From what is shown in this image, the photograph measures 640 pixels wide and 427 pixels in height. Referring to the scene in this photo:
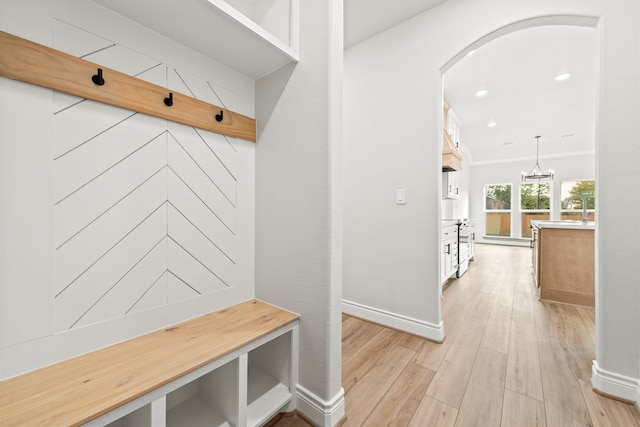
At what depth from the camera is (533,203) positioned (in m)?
7.51

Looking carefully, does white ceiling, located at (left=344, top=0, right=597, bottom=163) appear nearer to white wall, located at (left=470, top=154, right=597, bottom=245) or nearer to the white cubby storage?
white wall, located at (left=470, top=154, right=597, bottom=245)

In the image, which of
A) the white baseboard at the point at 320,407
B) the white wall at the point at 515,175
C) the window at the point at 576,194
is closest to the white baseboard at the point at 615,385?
the white baseboard at the point at 320,407

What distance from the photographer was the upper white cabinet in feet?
3.31

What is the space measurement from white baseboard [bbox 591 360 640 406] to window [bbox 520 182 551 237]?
7.68 meters

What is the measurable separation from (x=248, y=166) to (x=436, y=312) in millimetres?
1861

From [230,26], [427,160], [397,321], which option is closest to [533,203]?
[427,160]

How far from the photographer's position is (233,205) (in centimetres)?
147

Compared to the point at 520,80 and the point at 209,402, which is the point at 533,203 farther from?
the point at 209,402

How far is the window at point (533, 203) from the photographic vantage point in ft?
24.0

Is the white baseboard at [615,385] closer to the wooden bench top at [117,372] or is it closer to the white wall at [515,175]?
the wooden bench top at [117,372]

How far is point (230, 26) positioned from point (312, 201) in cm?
87

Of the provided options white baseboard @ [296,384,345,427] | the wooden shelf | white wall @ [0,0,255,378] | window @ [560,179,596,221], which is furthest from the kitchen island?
window @ [560,179,596,221]

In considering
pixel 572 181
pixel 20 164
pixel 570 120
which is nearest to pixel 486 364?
pixel 20 164

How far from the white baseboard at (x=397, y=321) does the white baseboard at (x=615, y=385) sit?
87cm
